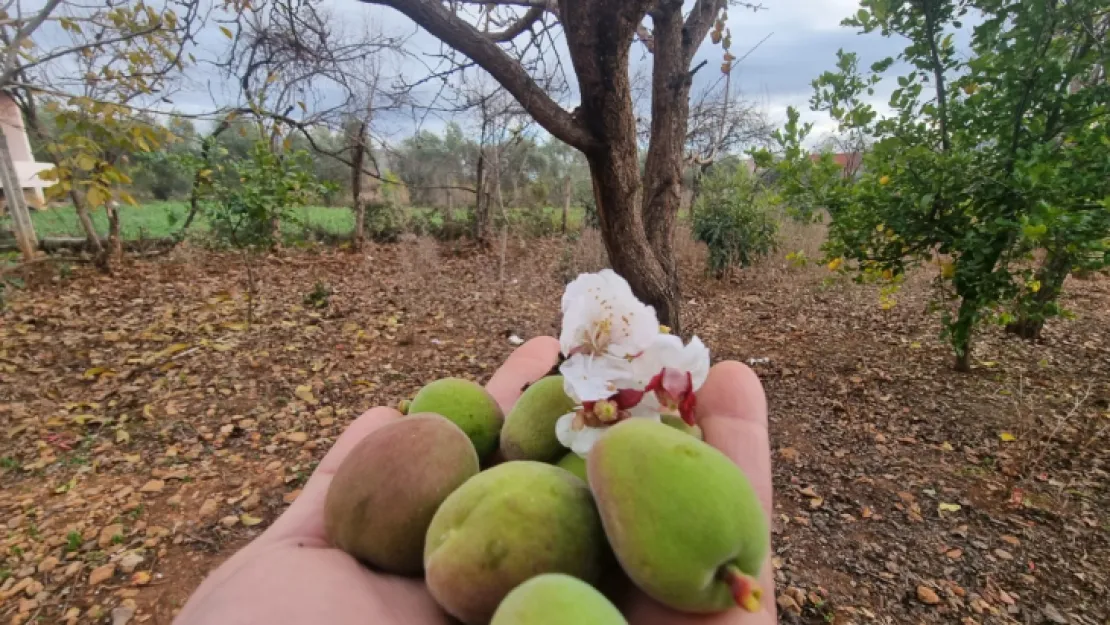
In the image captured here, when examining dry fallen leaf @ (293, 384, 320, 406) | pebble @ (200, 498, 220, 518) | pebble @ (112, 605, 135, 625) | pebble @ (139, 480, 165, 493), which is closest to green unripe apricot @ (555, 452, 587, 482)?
pebble @ (112, 605, 135, 625)

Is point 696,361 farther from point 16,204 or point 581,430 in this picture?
point 16,204

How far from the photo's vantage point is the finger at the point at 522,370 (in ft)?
7.49

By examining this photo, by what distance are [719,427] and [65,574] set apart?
3.35 meters

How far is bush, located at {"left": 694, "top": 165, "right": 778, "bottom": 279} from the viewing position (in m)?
9.04

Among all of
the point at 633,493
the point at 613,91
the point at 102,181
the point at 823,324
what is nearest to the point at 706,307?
the point at 823,324

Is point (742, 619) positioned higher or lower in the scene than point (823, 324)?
higher

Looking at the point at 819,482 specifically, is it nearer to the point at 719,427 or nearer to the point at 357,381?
the point at 719,427

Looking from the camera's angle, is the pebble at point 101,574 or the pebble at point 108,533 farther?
the pebble at point 108,533

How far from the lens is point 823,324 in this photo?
6242mm

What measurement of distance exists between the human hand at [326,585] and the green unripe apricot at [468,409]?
41 cm

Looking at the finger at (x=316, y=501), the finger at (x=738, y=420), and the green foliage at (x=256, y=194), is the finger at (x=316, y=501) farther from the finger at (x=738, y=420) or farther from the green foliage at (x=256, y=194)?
the green foliage at (x=256, y=194)

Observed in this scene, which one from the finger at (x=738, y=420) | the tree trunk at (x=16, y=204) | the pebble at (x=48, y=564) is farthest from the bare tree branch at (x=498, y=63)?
the tree trunk at (x=16, y=204)

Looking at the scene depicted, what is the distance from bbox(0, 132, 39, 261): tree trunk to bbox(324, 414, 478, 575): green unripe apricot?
9.35 meters

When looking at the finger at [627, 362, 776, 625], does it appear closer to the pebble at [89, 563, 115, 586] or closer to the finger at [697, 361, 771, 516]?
the finger at [697, 361, 771, 516]
